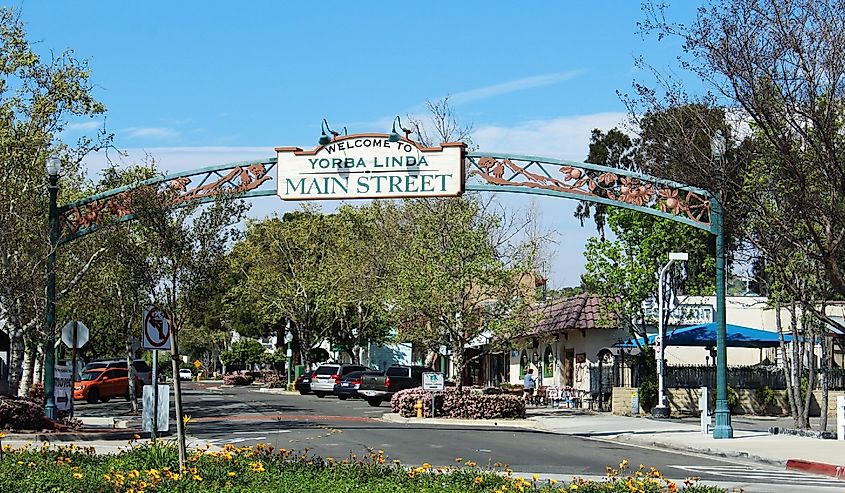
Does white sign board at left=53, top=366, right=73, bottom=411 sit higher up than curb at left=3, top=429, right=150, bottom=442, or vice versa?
white sign board at left=53, top=366, right=73, bottom=411

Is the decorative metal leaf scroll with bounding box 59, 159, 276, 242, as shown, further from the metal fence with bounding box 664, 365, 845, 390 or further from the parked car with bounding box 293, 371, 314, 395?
the parked car with bounding box 293, 371, 314, 395

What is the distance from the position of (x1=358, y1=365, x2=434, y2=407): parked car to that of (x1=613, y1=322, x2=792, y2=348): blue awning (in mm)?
9939

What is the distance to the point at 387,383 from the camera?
47.0 meters

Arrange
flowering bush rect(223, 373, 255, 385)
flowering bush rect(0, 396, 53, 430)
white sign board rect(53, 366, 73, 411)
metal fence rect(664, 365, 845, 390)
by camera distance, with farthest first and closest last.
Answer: flowering bush rect(223, 373, 255, 385)
metal fence rect(664, 365, 845, 390)
white sign board rect(53, 366, 73, 411)
flowering bush rect(0, 396, 53, 430)

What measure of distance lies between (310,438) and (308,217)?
42.0 meters

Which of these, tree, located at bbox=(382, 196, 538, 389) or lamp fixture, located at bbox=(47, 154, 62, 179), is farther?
tree, located at bbox=(382, 196, 538, 389)

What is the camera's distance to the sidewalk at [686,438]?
20.8 metres

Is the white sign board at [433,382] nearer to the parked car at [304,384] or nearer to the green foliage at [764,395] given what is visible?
the green foliage at [764,395]

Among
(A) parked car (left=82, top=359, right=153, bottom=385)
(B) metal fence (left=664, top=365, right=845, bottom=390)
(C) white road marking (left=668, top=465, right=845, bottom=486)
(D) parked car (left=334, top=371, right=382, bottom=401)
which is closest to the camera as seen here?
(C) white road marking (left=668, top=465, right=845, bottom=486)

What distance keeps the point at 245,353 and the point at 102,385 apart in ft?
145

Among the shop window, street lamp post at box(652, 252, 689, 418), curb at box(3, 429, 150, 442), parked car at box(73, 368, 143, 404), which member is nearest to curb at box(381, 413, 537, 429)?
street lamp post at box(652, 252, 689, 418)

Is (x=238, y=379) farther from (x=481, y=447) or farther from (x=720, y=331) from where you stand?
(x=481, y=447)

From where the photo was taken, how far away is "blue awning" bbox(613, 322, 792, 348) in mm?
38072

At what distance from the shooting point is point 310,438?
24250 mm
